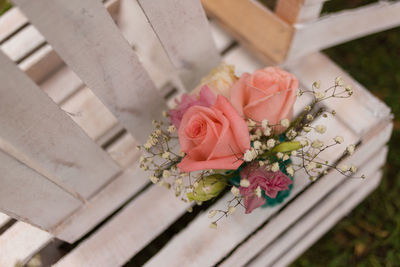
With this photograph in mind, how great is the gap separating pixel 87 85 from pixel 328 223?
3.12 ft

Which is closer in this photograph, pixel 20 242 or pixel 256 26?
pixel 20 242

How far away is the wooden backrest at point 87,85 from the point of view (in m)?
0.56

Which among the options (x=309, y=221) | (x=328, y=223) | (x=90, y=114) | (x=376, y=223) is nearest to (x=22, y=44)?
(x=90, y=114)

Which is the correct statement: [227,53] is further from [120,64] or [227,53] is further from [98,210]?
[98,210]

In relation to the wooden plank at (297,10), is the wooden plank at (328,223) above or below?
below

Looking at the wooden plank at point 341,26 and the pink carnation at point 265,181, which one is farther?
the wooden plank at point 341,26

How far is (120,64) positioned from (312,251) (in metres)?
1.04

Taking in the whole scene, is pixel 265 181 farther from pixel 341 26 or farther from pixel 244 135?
pixel 341 26

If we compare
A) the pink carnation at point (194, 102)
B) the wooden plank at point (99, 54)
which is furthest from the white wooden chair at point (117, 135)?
the pink carnation at point (194, 102)

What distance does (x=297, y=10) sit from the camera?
2.81 ft

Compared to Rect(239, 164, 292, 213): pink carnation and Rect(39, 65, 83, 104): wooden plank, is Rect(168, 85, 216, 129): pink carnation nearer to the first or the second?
Rect(239, 164, 292, 213): pink carnation

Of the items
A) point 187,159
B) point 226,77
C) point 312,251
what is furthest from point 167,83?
point 312,251

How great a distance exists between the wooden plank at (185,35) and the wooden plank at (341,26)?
240 millimetres

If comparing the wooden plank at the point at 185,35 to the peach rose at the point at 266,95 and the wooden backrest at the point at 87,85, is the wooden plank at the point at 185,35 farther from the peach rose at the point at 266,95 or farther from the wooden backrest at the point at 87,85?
the peach rose at the point at 266,95
